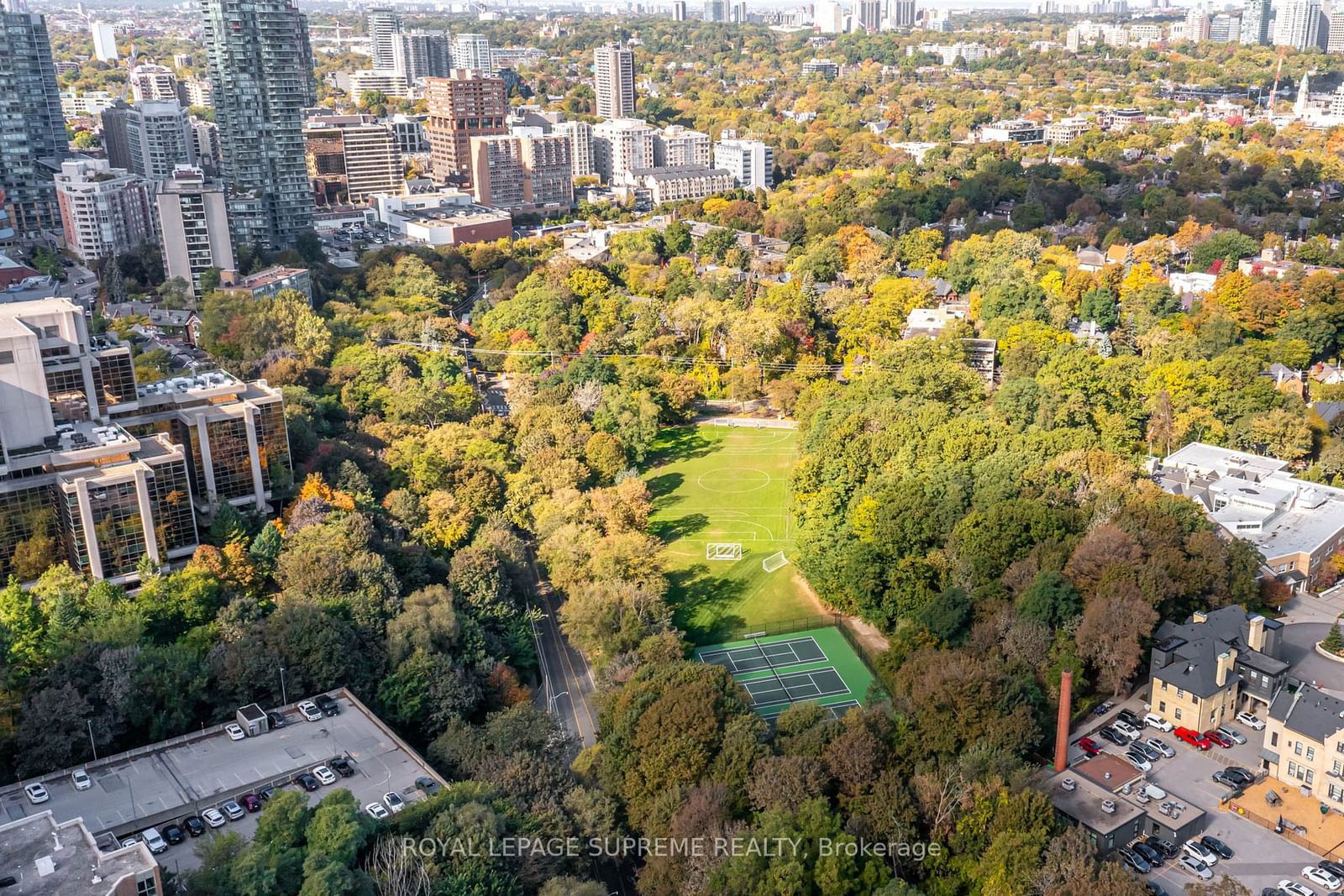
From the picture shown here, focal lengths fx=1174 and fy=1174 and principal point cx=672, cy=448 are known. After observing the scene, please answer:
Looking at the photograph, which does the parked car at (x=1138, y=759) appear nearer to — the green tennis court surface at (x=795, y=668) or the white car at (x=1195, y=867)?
the white car at (x=1195, y=867)

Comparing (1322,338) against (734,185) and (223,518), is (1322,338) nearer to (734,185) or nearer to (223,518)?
(223,518)

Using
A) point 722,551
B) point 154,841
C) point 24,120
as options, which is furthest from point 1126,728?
point 24,120

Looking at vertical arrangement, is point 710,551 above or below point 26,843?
below

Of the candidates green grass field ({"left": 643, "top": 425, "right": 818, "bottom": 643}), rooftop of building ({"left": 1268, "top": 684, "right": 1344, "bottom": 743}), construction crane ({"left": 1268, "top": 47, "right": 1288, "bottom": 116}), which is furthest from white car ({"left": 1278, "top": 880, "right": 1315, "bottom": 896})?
construction crane ({"left": 1268, "top": 47, "right": 1288, "bottom": 116})

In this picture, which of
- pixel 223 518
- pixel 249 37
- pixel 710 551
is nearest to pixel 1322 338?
pixel 710 551

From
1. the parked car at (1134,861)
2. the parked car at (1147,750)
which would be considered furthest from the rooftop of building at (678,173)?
the parked car at (1134,861)

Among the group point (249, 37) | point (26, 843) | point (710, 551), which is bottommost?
point (710, 551)
